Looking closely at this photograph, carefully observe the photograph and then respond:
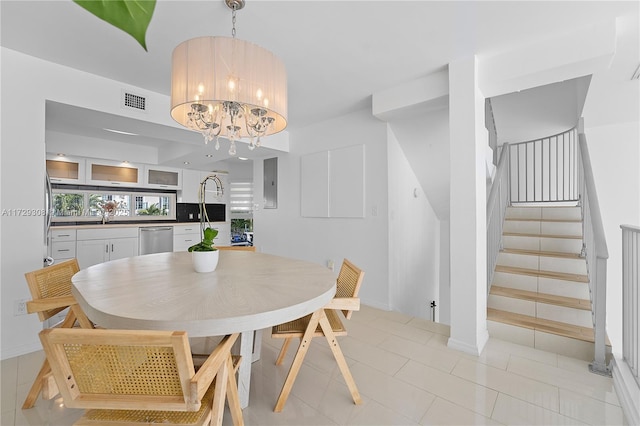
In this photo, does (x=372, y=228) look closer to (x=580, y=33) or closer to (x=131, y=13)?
(x=580, y=33)

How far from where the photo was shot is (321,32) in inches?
84.7

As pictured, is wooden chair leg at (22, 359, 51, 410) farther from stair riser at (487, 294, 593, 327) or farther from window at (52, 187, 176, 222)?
window at (52, 187, 176, 222)

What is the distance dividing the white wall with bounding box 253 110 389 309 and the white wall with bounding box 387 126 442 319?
128 mm

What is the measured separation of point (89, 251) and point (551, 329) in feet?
18.3

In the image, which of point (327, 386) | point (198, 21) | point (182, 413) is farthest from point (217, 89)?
point (327, 386)

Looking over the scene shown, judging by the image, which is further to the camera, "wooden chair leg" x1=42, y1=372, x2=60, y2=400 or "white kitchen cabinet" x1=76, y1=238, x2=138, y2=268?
"white kitchen cabinet" x1=76, y1=238, x2=138, y2=268

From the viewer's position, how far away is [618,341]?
11.9ft

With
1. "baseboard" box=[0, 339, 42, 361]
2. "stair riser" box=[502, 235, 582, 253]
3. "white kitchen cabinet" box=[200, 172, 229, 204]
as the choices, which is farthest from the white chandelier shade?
"white kitchen cabinet" box=[200, 172, 229, 204]

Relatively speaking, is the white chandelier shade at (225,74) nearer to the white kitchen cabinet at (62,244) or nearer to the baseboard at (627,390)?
the baseboard at (627,390)

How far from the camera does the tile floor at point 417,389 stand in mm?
1658

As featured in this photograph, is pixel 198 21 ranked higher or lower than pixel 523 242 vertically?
higher

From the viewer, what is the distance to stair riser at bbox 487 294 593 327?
2.57 meters

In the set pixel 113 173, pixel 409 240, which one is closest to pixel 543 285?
pixel 409 240

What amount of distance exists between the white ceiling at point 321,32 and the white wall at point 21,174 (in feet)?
0.48
